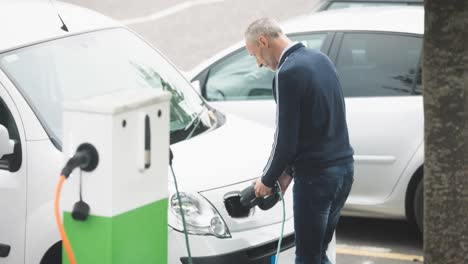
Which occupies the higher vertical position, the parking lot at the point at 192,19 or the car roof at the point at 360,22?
the car roof at the point at 360,22

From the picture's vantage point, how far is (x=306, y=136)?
5133mm

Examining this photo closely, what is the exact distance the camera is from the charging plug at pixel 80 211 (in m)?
3.96

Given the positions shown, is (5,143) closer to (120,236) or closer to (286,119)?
(120,236)

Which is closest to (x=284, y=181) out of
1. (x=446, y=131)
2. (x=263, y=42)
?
(x=263, y=42)

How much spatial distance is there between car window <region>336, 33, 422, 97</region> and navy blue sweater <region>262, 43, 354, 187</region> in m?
2.25

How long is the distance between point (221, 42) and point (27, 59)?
30.6 feet

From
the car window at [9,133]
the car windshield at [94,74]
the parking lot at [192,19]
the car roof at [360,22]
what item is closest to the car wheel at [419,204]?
the car roof at [360,22]

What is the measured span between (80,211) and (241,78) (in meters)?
3.92

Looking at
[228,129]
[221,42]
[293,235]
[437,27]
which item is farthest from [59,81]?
[221,42]

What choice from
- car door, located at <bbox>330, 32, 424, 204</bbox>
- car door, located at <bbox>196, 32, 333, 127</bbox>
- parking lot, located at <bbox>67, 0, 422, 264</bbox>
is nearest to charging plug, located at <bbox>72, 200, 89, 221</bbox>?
car door, located at <bbox>330, 32, 424, 204</bbox>

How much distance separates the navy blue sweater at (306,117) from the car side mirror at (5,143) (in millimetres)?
1253

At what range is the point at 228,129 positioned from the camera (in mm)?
6047

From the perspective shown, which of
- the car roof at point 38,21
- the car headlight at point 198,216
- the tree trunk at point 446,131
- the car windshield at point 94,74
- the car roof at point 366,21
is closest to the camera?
the tree trunk at point 446,131

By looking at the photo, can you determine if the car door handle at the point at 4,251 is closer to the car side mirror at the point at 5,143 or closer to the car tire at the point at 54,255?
the car tire at the point at 54,255
